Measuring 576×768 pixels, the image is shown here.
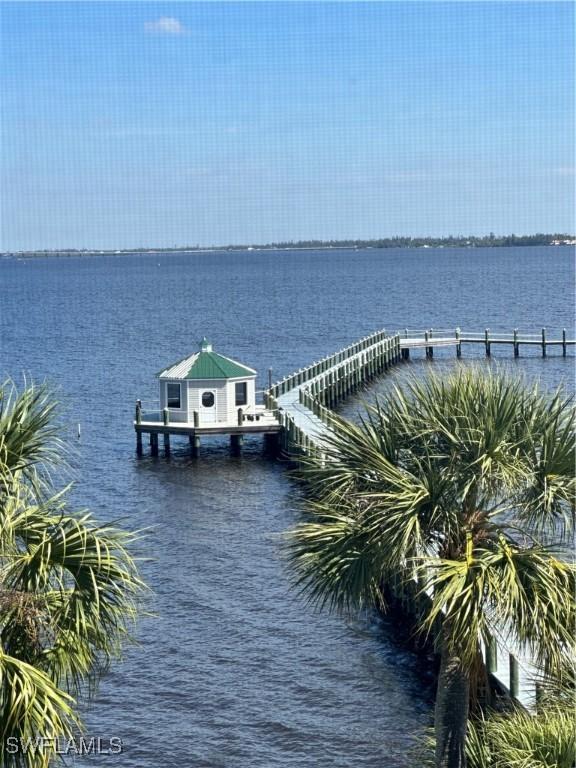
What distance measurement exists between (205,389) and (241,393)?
153 cm

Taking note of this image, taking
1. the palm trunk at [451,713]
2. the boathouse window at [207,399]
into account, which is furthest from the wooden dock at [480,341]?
the palm trunk at [451,713]

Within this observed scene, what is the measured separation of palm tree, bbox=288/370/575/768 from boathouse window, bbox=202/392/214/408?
2867cm

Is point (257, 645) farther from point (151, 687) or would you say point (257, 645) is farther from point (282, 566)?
point (282, 566)

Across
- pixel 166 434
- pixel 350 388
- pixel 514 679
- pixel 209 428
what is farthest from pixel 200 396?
pixel 514 679

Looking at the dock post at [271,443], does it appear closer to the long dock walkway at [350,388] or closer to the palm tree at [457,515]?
the long dock walkway at [350,388]

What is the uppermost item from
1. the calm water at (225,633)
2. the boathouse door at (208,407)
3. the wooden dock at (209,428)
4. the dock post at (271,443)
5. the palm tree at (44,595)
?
the palm tree at (44,595)

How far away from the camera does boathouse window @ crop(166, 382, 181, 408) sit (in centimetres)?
4269

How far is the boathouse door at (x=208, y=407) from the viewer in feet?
139

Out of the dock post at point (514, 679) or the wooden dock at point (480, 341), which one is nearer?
the dock post at point (514, 679)

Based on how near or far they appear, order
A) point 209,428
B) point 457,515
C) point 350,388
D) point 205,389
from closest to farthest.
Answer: point 457,515 < point 209,428 < point 205,389 < point 350,388

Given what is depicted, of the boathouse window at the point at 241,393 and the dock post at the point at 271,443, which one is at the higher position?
the boathouse window at the point at 241,393

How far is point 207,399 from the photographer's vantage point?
42312 mm

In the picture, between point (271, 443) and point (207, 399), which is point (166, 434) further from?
point (271, 443)

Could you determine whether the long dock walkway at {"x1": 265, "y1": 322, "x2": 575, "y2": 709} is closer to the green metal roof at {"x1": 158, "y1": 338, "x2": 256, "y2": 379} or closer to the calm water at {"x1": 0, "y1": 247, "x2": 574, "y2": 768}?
the calm water at {"x1": 0, "y1": 247, "x2": 574, "y2": 768}
